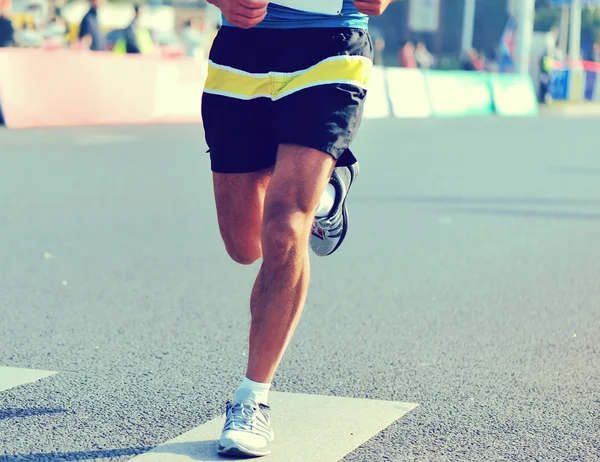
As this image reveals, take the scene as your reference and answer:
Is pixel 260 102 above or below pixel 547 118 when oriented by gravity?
above

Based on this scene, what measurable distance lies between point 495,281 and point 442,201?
3713 millimetres

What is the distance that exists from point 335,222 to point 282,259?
0.87 meters

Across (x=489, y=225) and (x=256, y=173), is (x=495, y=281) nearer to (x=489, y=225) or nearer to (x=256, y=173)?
(x=489, y=225)

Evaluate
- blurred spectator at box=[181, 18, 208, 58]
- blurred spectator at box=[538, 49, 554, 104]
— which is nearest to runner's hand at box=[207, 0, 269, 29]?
blurred spectator at box=[181, 18, 208, 58]

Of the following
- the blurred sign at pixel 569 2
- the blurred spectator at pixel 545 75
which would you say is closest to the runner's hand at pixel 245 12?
the blurred spectator at pixel 545 75

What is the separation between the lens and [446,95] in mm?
27875

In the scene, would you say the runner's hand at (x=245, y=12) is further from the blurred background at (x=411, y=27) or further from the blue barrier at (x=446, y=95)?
the blurred background at (x=411, y=27)

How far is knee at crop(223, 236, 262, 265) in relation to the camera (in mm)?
4008

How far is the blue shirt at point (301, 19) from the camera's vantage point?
12.1 feet

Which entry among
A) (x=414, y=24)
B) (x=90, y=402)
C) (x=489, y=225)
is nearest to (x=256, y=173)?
(x=90, y=402)

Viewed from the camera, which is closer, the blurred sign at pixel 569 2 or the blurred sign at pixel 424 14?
the blurred sign at pixel 569 2

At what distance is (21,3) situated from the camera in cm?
4203

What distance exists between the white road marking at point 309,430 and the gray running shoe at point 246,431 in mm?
33

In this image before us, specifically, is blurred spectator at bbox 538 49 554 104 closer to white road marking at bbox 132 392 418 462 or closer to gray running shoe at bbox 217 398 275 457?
white road marking at bbox 132 392 418 462
